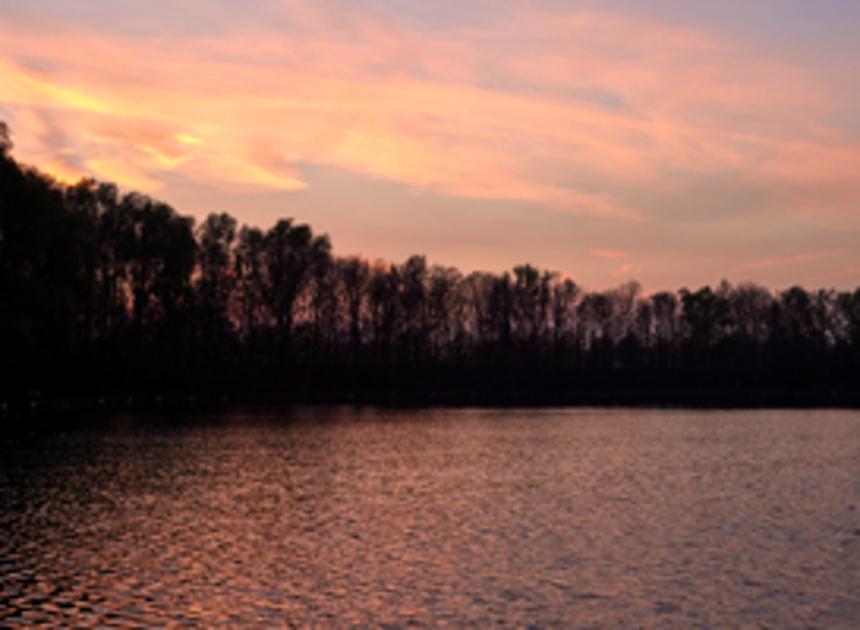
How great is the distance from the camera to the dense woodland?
81000 millimetres

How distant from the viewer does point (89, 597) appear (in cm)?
2158

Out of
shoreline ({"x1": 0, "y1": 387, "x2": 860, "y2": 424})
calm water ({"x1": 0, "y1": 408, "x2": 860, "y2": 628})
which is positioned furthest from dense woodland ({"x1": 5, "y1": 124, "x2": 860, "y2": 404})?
calm water ({"x1": 0, "y1": 408, "x2": 860, "y2": 628})

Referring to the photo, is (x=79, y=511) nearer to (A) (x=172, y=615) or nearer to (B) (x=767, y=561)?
(A) (x=172, y=615)

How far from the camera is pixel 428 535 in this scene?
30.2 m

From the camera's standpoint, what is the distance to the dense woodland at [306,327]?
81.0m

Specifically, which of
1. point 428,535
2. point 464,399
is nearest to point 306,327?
point 464,399

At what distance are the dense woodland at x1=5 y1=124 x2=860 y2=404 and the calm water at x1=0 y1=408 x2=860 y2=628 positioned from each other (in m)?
27.1

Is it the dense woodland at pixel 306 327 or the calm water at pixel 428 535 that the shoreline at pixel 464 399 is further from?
the calm water at pixel 428 535

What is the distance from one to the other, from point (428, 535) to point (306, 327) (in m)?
138

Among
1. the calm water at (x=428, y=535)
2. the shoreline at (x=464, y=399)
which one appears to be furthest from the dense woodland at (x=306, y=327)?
the calm water at (x=428, y=535)

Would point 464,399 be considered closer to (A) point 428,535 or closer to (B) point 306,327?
(B) point 306,327

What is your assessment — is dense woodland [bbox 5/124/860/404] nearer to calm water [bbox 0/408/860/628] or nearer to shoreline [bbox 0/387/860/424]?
shoreline [bbox 0/387/860/424]

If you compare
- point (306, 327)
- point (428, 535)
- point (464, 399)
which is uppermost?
point (306, 327)

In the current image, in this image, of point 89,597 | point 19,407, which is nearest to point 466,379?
point 19,407
